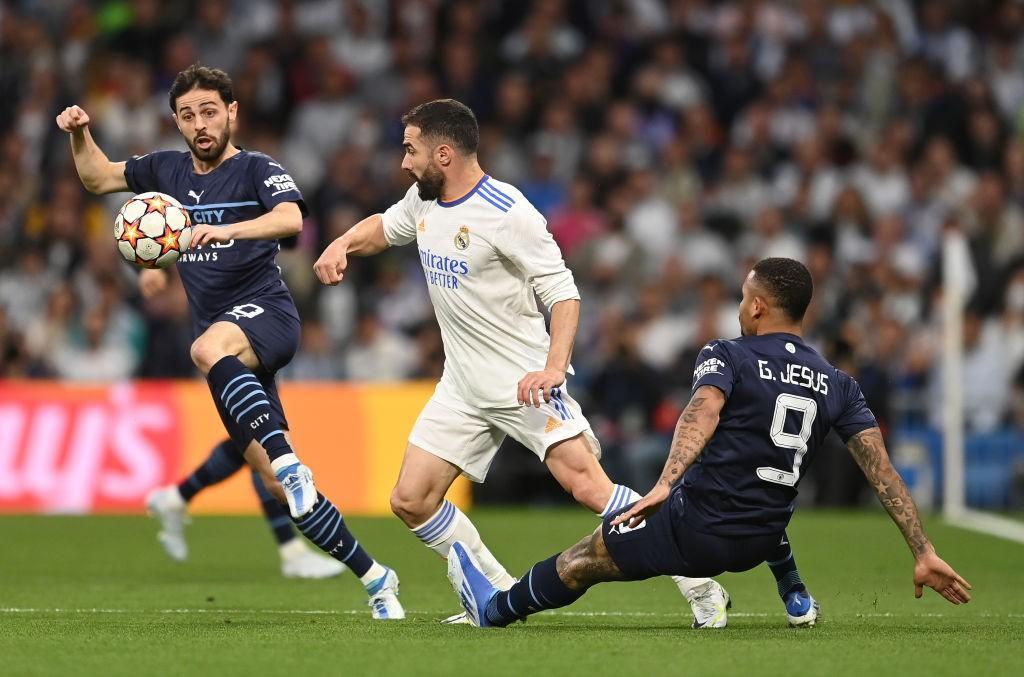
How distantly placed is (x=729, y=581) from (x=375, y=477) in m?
5.88

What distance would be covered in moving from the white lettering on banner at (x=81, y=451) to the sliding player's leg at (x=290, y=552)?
5.15 metres

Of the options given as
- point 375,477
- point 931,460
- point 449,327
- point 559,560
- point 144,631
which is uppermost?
point 449,327

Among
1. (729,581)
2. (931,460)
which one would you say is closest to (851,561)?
(729,581)

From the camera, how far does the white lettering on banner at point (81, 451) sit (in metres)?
14.9

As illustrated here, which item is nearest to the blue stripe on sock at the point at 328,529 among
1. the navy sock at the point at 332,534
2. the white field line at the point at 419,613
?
the navy sock at the point at 332,534

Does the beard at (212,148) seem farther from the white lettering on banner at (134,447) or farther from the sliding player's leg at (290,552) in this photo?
the white lettering on banner at (134,447)

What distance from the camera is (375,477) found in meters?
15.1

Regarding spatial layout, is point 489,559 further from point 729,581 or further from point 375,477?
point 375,477

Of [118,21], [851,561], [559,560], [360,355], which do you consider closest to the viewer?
[559,560]

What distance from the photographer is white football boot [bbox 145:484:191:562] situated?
10.3m

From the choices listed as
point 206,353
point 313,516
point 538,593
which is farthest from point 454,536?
point 206,353

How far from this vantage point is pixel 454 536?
759 cm

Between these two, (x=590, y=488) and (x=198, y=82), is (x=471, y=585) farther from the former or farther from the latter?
(x=198, y=82)

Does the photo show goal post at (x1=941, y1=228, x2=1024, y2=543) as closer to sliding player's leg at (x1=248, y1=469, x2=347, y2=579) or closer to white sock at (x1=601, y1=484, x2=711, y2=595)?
sliding player's leg at (x1=248, y1=469, x2=347, y2=579)
